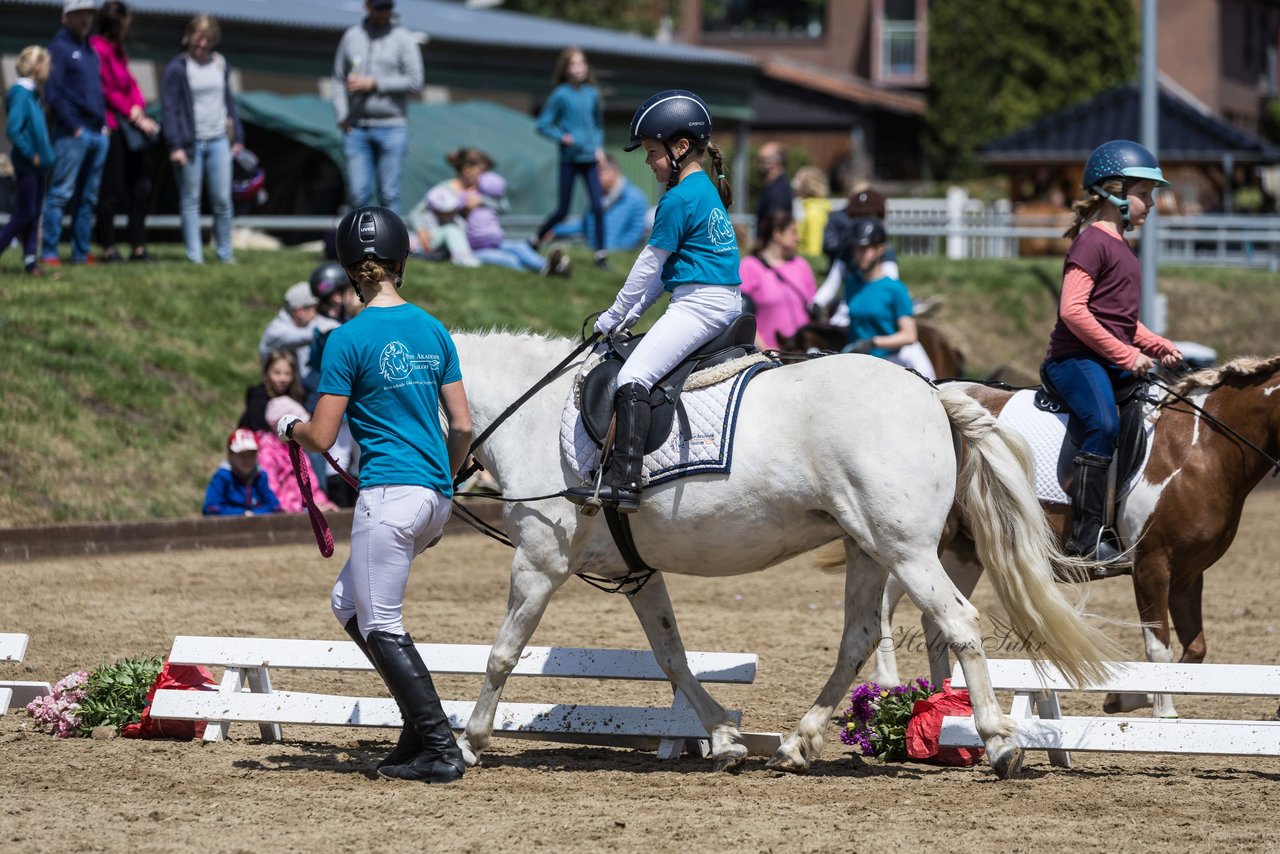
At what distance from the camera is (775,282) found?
14125 mm

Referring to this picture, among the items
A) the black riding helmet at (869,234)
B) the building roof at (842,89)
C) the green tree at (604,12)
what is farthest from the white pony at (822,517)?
the building roof at (842,89)

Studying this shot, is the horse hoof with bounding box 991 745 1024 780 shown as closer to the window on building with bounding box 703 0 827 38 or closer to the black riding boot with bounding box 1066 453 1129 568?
the black riding boot with bounding box 1066 453 1129 568

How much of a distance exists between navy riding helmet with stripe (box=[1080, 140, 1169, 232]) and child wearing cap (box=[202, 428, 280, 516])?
22.1 feet

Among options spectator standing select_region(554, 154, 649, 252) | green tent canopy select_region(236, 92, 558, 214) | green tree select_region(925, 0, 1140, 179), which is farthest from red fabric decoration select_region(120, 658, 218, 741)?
green tree select_region(925, 0, 1140, 179)

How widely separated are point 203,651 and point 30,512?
593 centimetres

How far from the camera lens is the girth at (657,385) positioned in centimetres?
668

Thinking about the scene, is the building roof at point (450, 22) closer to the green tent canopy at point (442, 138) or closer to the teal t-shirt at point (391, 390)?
the green tent canopy at point (442, 138)

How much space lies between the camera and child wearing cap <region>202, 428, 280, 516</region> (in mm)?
12461

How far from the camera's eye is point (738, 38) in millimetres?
50438

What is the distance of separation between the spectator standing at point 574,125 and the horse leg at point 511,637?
11.5m

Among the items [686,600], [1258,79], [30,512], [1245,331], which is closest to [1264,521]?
[686,600]

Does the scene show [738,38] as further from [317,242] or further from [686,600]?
[686,600]

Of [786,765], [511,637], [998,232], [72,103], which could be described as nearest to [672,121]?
[511,637]

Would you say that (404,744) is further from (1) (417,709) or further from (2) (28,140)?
(2) (28,140)
